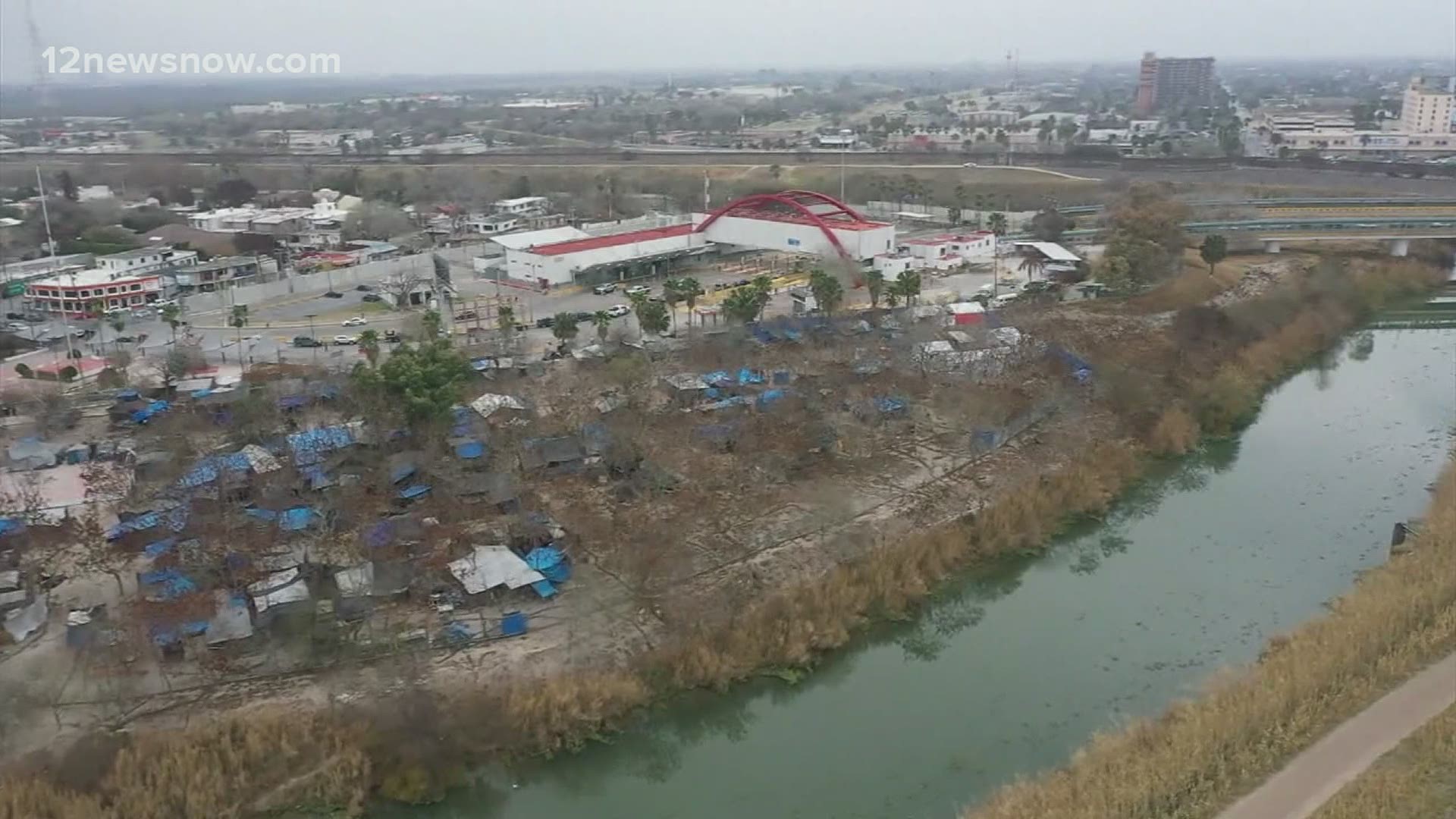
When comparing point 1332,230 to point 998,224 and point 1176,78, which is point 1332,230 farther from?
point 1176,78

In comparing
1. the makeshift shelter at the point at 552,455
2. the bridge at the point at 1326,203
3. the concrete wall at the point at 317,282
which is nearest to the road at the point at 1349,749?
the makeshift shelter at the point at 552,455

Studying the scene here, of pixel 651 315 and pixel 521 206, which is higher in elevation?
pixel 521 206

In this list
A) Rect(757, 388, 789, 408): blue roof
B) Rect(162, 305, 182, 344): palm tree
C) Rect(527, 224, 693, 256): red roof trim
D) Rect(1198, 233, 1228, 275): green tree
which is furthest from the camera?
Rect(1198, 233, 1228, 275): green tree

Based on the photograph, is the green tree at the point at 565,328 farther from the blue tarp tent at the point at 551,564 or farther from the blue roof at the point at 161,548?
the blue roof at the point at 161,548

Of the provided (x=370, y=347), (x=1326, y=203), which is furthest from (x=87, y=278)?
(x=1326, y=203)

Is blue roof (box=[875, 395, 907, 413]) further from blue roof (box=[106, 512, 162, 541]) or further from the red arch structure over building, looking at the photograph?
the red arch structure over building

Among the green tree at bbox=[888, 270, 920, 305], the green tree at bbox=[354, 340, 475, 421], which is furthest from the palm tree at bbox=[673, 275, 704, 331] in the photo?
the green tree at bbox=[354, 340, 475, 421]
